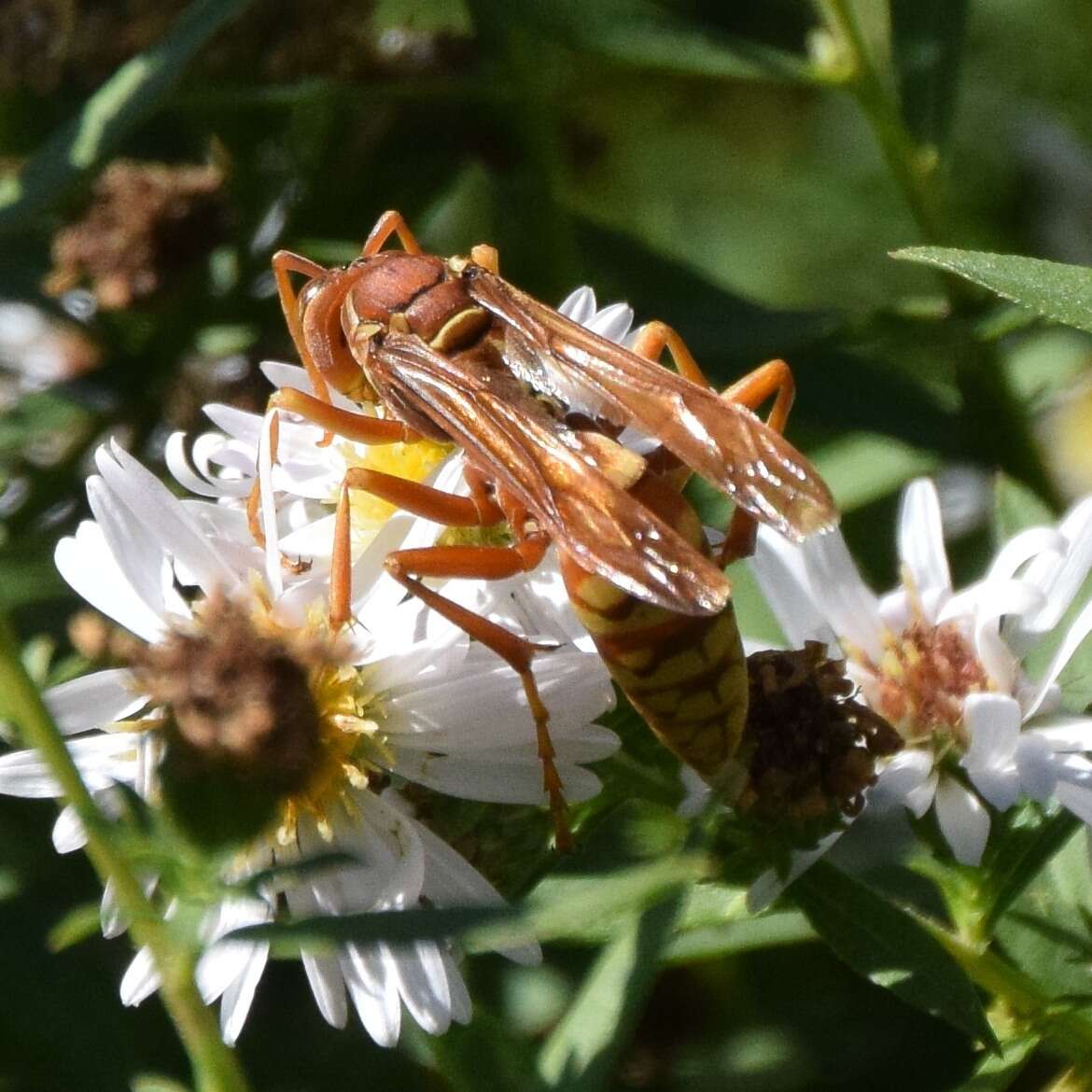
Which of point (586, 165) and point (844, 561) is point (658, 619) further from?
point (586, 165)

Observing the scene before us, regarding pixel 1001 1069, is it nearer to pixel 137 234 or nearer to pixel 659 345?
pixel 659 345


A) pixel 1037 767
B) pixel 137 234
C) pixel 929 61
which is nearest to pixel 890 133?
pixel 929 61

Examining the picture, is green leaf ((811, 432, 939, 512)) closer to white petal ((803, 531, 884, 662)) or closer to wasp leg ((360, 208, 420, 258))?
white petal ((803, 531, 884, 662))

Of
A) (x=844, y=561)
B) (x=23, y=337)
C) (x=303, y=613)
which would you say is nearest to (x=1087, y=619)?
(x=844, y=561)

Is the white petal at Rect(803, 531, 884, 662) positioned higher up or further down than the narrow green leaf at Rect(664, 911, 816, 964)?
higher up

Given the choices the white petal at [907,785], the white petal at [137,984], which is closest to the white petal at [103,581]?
the white petal at [137,984]

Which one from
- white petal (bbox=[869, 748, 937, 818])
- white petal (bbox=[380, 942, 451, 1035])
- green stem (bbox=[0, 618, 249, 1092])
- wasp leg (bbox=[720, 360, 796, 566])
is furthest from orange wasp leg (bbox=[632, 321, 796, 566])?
green stem (bbox=[0, 618, 249, 1092])
